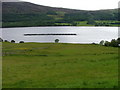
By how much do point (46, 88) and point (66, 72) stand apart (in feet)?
39.5

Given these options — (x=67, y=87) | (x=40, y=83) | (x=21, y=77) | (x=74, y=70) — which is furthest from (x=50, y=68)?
(x=67, y=87)

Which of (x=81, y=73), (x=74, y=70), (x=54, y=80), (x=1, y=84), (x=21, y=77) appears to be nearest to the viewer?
(x=1, y=84)

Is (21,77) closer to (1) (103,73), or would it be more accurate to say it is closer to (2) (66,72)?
(2) (66,72)

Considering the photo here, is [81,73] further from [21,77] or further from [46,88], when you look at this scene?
[46,88]

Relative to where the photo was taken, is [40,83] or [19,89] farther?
[40,83]

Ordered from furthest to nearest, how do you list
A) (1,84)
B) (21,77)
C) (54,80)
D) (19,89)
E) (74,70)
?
(74,70)
(21,77)
(54,80)
(1,84)
(19,89)

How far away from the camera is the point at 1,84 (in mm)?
32219

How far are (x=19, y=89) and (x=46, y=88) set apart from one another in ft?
9.87

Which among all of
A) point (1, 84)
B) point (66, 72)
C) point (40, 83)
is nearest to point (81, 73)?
point (66, 72)

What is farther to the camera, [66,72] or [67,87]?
[66,72]

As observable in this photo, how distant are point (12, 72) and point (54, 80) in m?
9.80

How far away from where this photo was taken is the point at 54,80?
113ft

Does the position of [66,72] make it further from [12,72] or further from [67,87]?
[67,87]

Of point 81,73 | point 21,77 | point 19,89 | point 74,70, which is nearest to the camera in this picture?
point 19,89
